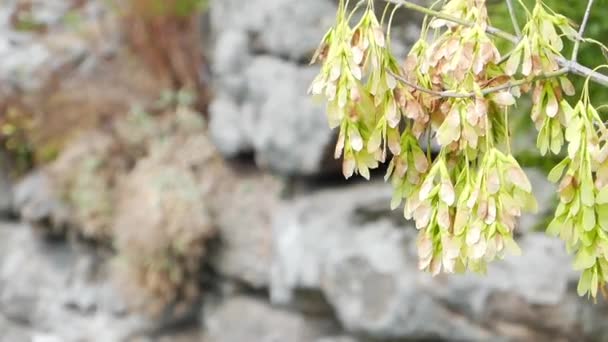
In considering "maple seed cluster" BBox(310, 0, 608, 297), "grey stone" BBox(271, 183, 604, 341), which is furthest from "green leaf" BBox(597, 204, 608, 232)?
"grey stone" BBox(271, 183, 604, 341)

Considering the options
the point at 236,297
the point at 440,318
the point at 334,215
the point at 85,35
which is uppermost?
the point at 85,35

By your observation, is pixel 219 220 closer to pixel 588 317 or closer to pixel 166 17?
pixel 166 17

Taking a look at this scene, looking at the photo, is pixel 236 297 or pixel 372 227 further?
pixel 236 297

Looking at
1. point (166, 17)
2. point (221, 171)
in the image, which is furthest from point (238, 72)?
point (166, 17)

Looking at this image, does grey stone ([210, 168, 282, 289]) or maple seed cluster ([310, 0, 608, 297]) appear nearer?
maple seed cluster ([310, 0, 608, 297])

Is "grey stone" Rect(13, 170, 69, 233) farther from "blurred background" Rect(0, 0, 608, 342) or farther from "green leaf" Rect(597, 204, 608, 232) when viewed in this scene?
"green leaf" Rect(597, 204, 608, 232)

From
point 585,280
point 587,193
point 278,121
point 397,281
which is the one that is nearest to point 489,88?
point 587,193

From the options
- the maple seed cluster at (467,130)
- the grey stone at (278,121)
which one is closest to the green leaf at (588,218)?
the maple seed cluster at (467,130)
